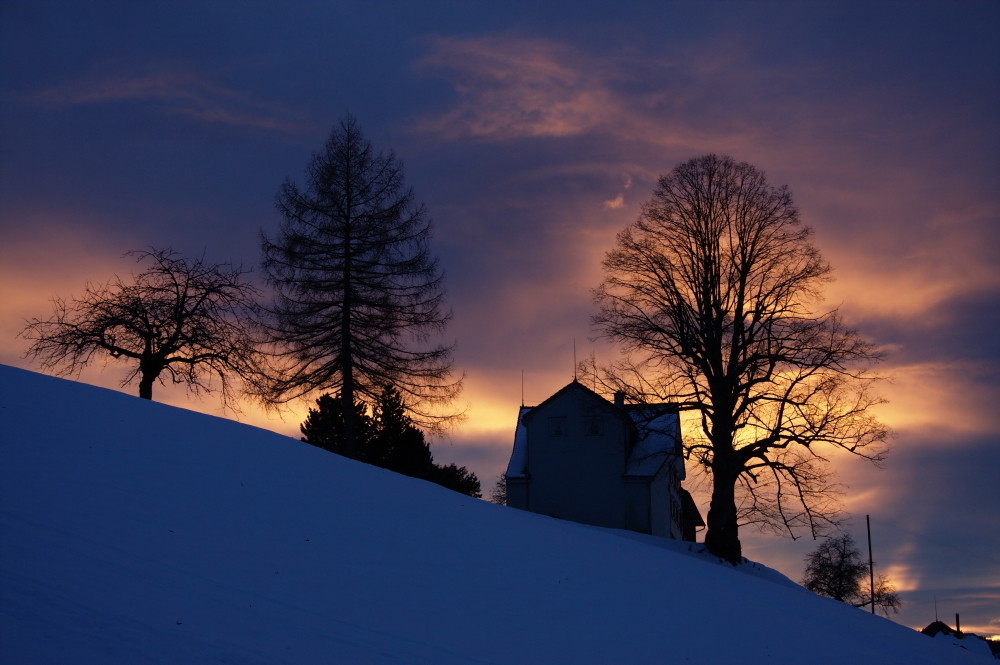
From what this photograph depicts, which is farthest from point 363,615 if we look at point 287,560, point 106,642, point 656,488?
point 656,488

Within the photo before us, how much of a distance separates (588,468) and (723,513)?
10.1m

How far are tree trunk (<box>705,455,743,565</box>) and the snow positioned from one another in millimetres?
7899

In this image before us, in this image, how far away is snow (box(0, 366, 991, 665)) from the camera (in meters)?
9.08

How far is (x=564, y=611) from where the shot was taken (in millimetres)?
14289

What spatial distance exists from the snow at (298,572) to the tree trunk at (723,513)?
7899 mm

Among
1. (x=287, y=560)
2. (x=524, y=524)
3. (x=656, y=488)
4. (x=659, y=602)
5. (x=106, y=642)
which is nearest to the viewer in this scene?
(x=106, y=642)

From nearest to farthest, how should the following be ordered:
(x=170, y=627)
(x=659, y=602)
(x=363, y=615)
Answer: (x=170, y=627) < (x=363, y=615) < (x=659, y=602)

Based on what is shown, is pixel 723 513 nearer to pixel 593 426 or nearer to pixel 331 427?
pixel 593 426

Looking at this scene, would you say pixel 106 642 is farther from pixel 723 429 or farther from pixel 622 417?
pixel 622 417

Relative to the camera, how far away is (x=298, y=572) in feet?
40.4

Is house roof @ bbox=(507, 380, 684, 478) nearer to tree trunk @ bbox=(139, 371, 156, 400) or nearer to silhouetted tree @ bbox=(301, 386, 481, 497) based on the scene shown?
silhouetted tree @ bbox=(301, 386, 481, 497)

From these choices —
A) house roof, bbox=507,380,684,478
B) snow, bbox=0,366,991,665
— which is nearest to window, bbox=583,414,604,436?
house roof, bbox=507,380,684,478

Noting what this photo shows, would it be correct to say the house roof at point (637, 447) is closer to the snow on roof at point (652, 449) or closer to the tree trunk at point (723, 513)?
the snow on roof at point (652, 449)

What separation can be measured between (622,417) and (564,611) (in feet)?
73.1
